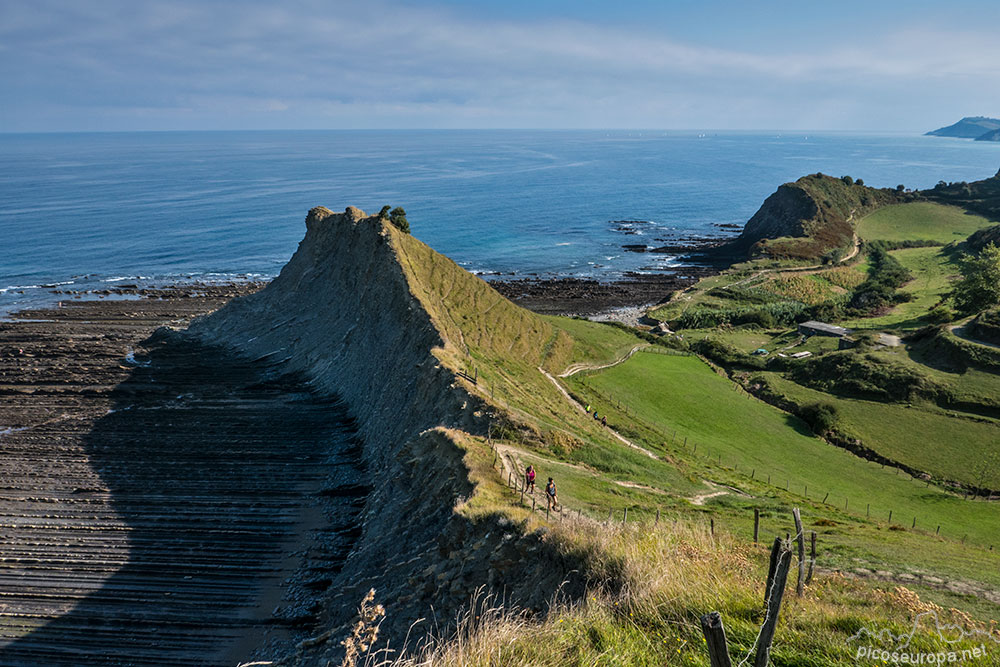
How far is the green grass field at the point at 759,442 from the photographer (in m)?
35.7

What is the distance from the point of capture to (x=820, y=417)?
4884 centimetres

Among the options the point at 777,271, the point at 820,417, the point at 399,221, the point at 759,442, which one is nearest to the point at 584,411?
the point at 759,442

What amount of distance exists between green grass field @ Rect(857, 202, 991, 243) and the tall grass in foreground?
515 ft

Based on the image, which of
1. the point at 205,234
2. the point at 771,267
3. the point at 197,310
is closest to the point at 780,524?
the point at 197,310

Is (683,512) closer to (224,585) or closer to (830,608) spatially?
(830,608)

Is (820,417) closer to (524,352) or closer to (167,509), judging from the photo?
(524,352)

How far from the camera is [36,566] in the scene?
30594 millimetres

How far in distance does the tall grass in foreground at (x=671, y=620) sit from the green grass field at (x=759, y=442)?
2850 centimetres

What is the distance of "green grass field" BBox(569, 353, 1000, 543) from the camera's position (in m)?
35.7

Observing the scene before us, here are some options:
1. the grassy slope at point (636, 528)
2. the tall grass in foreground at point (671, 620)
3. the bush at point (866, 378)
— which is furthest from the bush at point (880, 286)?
the tall grass in foreground at point (671, 620)

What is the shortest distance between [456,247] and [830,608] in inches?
5322

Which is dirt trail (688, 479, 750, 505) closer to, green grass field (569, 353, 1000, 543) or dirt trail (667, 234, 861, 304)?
green grass field (569, 353, 1000, 543)

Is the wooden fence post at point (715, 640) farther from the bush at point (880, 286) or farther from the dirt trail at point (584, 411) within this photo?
the bush at point (880, 286)

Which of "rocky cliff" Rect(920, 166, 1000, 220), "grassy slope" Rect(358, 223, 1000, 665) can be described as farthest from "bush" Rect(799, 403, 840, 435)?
"rocky cliff" Rect(920, 166, 1000, 220)
